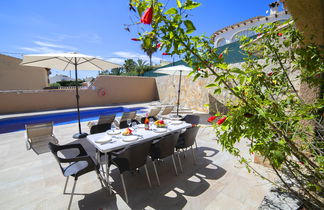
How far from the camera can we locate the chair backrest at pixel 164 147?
288 cm

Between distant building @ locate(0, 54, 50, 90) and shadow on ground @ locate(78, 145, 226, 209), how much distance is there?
16.4 m

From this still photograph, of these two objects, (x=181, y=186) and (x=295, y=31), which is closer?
(x=295, y=31)

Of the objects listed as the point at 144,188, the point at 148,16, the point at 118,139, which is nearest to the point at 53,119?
the point at 118,139

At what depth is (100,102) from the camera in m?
13.6

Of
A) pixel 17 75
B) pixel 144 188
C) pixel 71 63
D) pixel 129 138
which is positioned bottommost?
pixel 144 188

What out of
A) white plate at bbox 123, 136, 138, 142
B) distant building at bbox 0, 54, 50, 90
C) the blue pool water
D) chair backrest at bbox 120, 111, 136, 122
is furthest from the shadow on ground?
distant building at bbox 0, 54, 50, 90

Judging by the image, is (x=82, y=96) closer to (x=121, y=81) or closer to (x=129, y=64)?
(x=121, y=81)

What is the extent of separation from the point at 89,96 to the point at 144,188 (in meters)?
12.2

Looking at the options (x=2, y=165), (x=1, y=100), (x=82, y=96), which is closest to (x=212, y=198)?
(x=2, y=165)

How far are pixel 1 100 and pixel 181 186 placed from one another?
13.2 meters

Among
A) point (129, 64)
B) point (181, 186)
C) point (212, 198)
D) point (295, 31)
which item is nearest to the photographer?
point (295, 31)

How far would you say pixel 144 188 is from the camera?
8.87 ft

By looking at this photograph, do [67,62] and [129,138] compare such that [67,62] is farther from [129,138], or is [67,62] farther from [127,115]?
[129,138]

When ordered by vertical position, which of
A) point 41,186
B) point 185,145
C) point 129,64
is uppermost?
point 129,64
